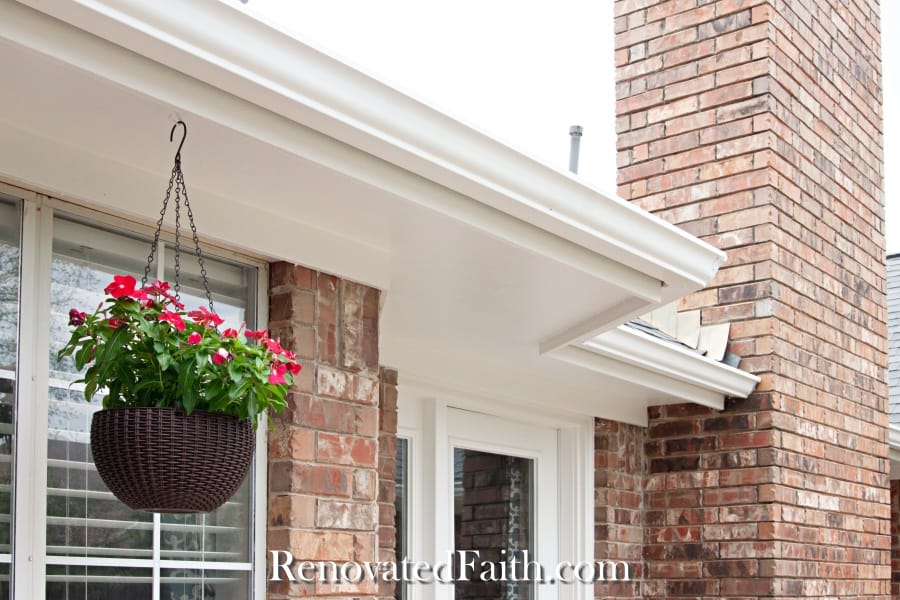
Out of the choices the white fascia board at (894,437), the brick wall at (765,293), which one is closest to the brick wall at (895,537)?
the white fascia board at (894,437)

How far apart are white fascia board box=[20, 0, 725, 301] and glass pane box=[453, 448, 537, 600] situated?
1.58 meters

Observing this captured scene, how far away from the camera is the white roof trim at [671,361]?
182 inches

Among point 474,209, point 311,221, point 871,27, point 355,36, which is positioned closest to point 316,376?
point 311,221

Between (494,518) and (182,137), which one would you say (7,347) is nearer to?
(182,137)

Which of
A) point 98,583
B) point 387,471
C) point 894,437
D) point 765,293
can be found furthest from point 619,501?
point 98,583

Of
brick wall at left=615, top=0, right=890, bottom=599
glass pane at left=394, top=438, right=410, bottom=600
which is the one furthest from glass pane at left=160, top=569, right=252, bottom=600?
brick wall at left=615, top=0, right=890, bottom=599

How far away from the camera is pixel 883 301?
6.52m

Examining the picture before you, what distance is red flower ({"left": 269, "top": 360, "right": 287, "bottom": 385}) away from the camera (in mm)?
2555

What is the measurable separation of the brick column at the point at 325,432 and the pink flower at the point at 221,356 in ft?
2.36

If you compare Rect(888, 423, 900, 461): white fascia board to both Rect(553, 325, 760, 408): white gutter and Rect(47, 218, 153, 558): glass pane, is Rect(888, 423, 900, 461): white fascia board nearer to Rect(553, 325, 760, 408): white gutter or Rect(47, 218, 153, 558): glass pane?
Rect(553, 325, 760, 408): white gutter

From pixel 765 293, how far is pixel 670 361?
74 cm

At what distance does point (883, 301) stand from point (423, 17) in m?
6.83

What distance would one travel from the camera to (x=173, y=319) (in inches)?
97.3

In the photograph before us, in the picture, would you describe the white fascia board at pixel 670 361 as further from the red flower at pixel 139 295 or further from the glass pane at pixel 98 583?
the red flower at pixel 139 295
